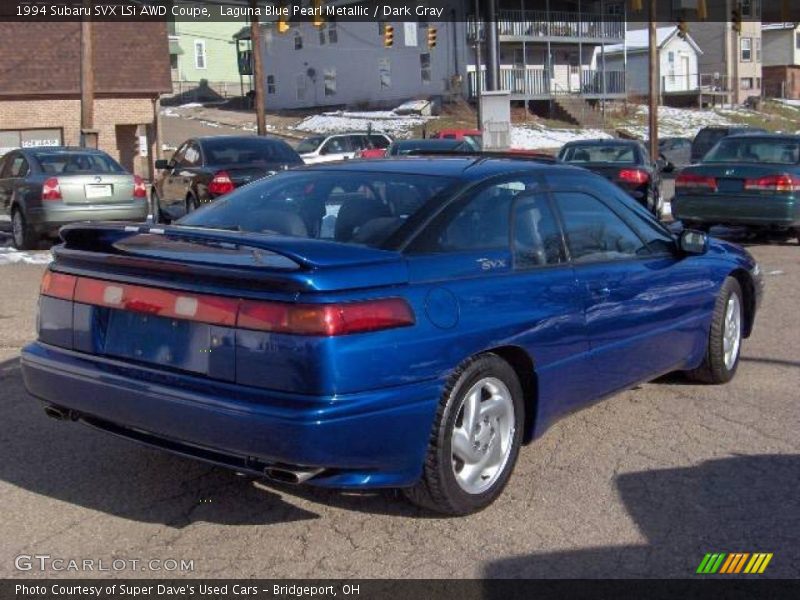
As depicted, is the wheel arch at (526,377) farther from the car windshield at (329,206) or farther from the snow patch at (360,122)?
the snow patch at (360,122)

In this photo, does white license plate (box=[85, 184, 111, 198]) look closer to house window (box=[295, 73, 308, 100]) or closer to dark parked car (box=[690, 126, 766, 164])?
dark parked car (box=[690, 126, 766, 164])

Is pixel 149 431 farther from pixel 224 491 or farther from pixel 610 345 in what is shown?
pixel 610 345

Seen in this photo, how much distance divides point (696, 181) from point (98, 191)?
8.18 meters

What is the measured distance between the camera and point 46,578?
13.1ft

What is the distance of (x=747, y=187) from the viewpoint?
13688mm

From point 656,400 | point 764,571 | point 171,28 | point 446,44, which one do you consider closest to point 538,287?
point 764,571

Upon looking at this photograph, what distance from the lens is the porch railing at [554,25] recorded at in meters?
51.4

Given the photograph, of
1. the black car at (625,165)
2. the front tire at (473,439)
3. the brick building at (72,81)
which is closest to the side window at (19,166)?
the black car at (625,165)

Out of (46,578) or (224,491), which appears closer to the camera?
(46,578)

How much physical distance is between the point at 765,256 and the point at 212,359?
414 inches

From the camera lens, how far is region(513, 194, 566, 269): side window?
5.00 m

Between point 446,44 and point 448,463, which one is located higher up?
point 446,44

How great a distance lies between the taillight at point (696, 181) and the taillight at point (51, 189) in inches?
334

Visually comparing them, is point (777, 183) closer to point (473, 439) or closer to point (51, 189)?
point (51, 189)
